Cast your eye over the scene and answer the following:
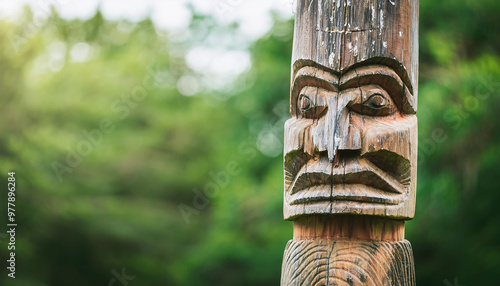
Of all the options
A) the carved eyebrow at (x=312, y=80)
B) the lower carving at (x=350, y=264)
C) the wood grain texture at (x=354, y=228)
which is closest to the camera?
the lower carving at (x=350, y=264)

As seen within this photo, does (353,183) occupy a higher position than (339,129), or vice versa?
(339,129)

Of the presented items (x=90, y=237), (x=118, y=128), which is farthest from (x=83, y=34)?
(x=90, y=237)

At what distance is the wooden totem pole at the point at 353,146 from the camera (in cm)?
332

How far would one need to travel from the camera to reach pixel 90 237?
13.5 meters

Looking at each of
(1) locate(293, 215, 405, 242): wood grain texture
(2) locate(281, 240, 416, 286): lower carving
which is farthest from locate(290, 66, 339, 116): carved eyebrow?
(2) locate(281, 240, 416, 286): lower carving

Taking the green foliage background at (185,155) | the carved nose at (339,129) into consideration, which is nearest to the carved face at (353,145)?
the carved nose at (339,129)

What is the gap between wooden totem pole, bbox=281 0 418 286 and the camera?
3.32 metres

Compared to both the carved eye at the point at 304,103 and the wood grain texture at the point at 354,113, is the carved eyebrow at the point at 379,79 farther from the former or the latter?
the carved eye at the point at 304,103

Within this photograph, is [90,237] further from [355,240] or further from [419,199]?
[355,240]

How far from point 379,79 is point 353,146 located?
1.64ft

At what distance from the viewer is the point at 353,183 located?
3355mm

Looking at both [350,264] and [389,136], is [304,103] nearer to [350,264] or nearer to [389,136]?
[389,136]

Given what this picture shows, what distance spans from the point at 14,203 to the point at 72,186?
3.20m

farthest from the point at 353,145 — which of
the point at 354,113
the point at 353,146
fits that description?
the point at 354,113
